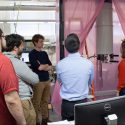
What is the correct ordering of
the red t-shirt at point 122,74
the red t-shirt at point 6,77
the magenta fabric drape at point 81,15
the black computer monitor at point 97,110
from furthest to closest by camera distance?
the magenta fabric drape at point 81,15
the red t-shirt at point 122,74
the red t-shirt at point 6,77
the black computer monitor at point 97,110

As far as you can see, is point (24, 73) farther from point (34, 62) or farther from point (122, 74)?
point (34, 62)

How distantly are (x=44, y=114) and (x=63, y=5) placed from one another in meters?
1.72

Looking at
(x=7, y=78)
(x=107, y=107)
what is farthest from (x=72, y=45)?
(x=107, y=107)

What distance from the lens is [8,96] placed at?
84.1 inches

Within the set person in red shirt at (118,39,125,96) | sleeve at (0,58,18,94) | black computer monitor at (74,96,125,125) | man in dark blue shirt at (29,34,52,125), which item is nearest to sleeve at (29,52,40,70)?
man in dark blue shirt at (29,34,52,125)

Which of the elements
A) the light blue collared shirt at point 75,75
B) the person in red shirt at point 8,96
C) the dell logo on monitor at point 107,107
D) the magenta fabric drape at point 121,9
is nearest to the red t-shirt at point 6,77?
the person in red shirt at point 8,96

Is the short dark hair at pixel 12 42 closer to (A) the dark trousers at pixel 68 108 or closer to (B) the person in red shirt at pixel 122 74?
(A) the dark trousers at pixel 68 108

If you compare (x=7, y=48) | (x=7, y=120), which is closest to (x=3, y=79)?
(x=7, y=120)

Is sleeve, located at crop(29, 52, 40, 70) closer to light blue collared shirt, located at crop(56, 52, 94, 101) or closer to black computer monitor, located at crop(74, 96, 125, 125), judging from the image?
light blue collared shirt, located at crop(56, 52, 94, 101)

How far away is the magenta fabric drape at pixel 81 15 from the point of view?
411 centimetres

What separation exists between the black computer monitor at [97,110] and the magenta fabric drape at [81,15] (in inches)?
92.0

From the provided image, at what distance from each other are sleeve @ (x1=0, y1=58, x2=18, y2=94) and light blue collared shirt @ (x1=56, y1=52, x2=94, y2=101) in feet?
2.76

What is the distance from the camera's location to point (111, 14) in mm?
4332

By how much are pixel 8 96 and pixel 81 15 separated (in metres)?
2.28
